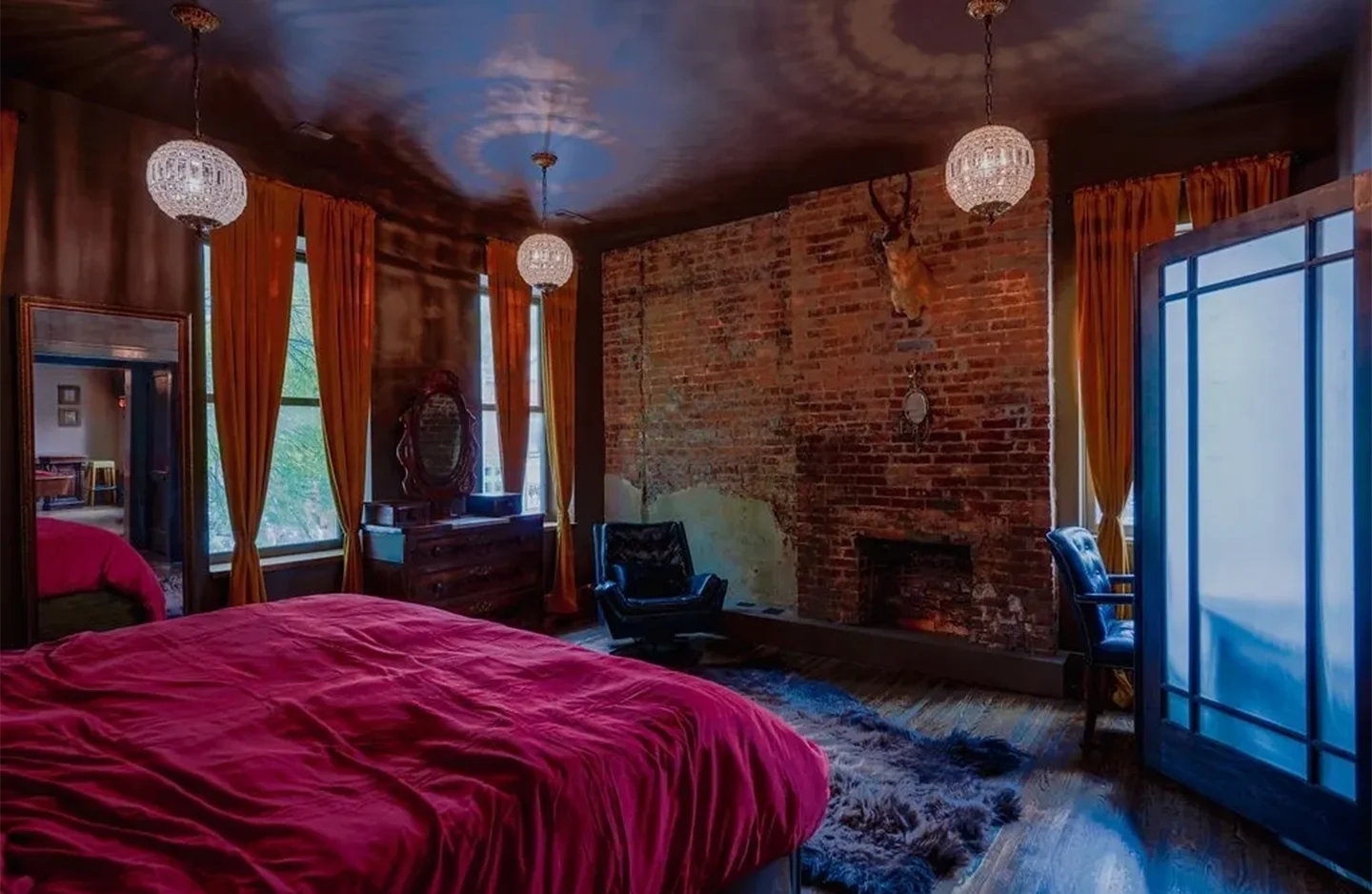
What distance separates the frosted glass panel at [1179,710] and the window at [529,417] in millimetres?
4254

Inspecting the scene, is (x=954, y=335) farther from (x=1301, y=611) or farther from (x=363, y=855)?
(x=363, y=855)

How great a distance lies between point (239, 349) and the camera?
12.9 ft

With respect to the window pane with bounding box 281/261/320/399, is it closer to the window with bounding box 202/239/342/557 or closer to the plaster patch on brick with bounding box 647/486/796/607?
the window with bounding box 202/239/342/557

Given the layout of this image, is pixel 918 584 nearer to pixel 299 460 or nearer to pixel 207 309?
pixel 299 460

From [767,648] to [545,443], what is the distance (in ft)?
7.95

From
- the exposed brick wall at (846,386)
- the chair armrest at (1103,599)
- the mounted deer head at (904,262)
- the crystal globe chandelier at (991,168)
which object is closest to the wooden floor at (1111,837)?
the chair armrest at (1103,599)

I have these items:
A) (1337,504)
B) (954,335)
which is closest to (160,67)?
(954,335)

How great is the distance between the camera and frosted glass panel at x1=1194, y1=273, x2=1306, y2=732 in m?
2.58

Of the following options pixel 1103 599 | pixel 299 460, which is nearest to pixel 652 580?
pixel 299 460

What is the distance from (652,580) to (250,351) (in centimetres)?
278

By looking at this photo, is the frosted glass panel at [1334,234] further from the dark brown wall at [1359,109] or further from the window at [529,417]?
the window at [529,417]

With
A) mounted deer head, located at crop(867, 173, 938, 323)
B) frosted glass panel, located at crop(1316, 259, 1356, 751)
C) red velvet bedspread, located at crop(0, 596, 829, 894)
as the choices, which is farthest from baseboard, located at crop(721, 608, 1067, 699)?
red velvet bedspread, located at crop(0, 596, 829, 894)

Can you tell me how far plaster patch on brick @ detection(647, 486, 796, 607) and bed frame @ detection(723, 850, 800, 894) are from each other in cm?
334

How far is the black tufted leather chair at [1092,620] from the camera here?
3309mm
